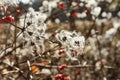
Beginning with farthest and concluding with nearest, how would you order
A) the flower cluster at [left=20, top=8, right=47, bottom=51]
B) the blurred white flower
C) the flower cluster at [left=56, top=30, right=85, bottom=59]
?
1. the blurred white flower
2. the flower cluster at [left=20, top=8, right=47, bottom=51]
3. the flower cluster at [left=56, top=30, right=85, bottom=59]

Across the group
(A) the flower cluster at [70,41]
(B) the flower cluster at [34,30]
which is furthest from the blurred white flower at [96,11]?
(A) the flower cluster at [70,41]

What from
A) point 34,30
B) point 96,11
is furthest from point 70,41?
point 96,11

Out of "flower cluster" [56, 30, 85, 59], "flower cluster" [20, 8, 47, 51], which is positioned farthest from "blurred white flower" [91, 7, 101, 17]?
"flower cluster" [56, 30, 85, 59]

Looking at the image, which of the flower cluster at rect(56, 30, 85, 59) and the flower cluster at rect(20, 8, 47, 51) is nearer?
the flower cluster at rect(56, 30, 85, 59)

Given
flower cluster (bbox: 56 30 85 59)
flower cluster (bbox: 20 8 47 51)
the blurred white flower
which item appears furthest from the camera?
the blurred white flower

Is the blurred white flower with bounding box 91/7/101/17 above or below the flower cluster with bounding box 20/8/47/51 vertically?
above

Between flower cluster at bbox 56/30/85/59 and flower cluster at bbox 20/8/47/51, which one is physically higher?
flower cluster at bbox 20/8/47/51

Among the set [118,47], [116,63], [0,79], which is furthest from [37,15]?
[118,47]

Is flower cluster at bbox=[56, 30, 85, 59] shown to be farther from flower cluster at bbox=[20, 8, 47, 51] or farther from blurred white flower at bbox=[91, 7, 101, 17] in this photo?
blurred white flower at bbox=[91, 7, 101, 17]

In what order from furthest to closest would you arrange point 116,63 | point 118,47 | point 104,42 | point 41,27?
point 104,42, point 118,47, point 116,63, point 41,27

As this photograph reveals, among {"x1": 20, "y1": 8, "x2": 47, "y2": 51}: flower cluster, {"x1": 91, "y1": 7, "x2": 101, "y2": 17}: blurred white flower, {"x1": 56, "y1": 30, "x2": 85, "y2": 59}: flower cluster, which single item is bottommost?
{"x1": 56, "y1": 30, "x2": 85, "y2": 59}: flower cluster

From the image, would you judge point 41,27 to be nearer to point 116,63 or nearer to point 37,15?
point 37,15
